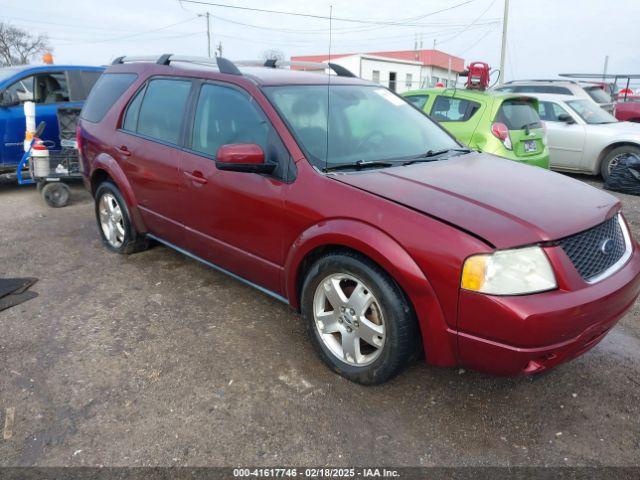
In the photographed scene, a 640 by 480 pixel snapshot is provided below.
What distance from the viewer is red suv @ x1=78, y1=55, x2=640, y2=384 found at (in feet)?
7.32

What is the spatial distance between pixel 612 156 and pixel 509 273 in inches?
299

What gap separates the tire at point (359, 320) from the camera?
2.50 metres

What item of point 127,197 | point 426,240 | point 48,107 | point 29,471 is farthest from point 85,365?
point 48,107

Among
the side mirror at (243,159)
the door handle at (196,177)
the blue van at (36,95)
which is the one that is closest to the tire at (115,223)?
the door handle at (196,177)

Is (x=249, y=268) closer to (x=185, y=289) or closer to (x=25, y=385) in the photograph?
(x=185, y=289)

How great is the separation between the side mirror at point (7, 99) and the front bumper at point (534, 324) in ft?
24.9

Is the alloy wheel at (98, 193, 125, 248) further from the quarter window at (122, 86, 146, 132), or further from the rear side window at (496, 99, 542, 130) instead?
the rear side window at (496, 99, 542, 130)

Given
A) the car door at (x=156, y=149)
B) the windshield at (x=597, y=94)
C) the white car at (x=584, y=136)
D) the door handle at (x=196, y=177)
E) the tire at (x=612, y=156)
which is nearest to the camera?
the door handle at (x=196, y=177)

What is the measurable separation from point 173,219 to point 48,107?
17.0 ft

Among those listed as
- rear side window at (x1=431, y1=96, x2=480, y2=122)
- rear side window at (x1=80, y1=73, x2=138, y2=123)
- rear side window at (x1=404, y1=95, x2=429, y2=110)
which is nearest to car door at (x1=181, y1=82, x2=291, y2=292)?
rear side window at (x1=80, y1=73, x2=138, y2=123)

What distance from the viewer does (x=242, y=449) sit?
2.36 m

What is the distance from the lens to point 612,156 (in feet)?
27.6

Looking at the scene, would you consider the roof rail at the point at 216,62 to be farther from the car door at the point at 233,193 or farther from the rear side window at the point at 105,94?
the car door at the point at 233,193

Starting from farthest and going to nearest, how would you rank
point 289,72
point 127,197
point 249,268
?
point 127,197 → point 289,72 → point 249,268
